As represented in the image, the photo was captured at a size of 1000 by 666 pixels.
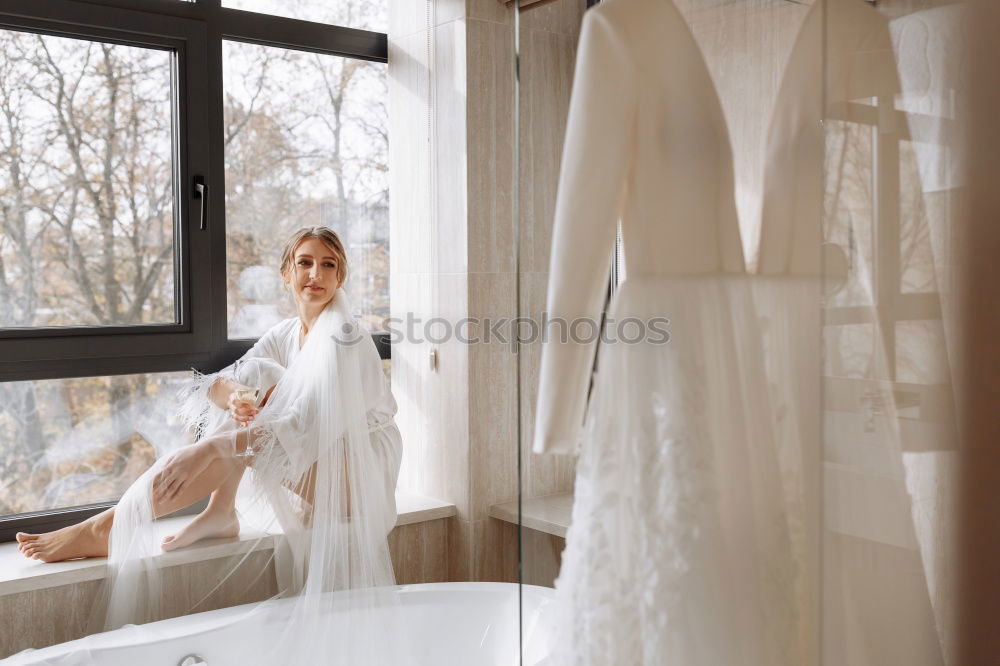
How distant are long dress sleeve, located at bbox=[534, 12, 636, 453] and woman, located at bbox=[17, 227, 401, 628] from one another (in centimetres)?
128

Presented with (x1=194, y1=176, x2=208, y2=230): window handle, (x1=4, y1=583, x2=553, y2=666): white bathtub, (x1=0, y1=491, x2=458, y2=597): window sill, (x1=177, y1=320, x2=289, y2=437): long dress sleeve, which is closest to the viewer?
(x1=4, y1=583, x2=553, y2=666): white bathtub

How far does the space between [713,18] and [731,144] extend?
18 centimetres

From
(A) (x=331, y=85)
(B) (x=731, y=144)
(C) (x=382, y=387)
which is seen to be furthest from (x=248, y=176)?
(B) (x=731, y=144)

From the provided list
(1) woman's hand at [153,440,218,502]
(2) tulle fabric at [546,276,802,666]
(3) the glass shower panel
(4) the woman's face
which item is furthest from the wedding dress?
(4) the woman's face

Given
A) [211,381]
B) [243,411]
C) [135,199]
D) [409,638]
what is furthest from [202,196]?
[409,638]

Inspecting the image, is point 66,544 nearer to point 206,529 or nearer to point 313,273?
point 206,529

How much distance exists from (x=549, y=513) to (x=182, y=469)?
1.36m

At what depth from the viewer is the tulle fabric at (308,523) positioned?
2.19m

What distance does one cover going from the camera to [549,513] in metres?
1.25

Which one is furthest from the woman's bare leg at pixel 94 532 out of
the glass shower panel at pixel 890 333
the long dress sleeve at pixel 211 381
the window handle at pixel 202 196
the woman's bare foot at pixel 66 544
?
the glass shower panel at pixel 890 333

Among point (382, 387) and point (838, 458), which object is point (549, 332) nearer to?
point (838, 458)

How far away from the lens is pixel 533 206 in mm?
1259

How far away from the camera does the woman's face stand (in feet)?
8.34

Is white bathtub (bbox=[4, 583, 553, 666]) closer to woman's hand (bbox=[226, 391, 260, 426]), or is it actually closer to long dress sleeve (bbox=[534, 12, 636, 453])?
woman's hand (bbox=[226, 391, 260, 426])
